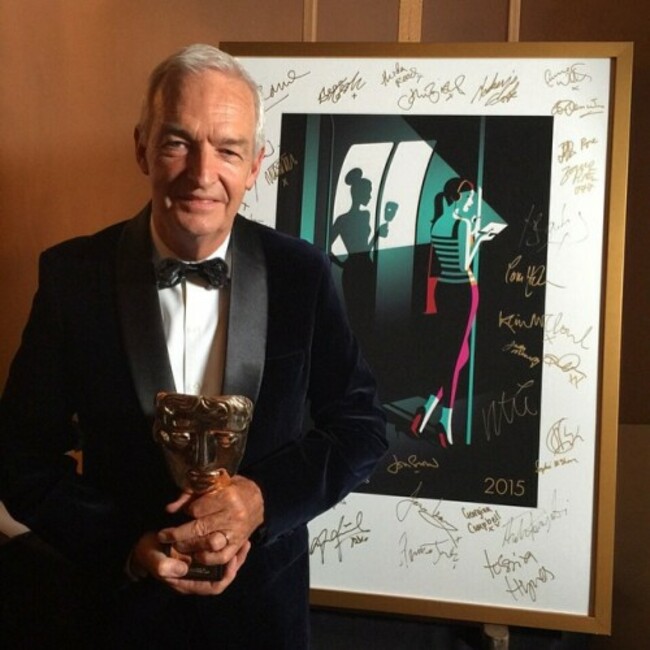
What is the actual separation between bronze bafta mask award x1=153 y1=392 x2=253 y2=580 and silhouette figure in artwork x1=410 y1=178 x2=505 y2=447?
68 centimetres

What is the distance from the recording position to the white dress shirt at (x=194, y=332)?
3.89ft

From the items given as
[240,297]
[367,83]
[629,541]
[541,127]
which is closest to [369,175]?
[367,83]

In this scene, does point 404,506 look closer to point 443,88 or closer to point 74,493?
point 74,493

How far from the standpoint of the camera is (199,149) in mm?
1092

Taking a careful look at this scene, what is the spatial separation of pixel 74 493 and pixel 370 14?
143 cm

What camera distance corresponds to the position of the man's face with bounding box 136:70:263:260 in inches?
42.6

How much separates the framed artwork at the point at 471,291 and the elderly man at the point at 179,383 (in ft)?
1.26

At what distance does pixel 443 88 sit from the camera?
5.31ft
